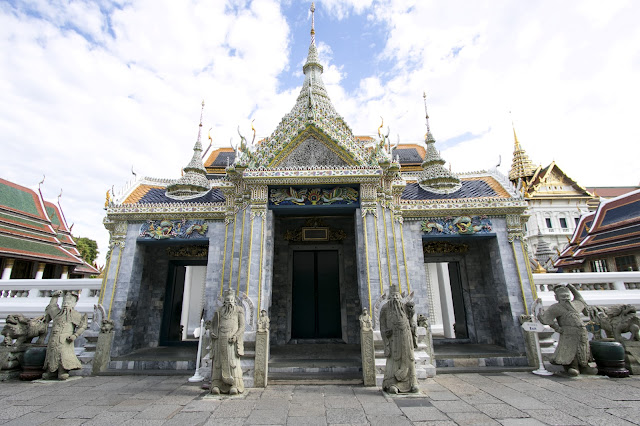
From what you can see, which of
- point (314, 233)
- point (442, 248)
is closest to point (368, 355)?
point (314, 233)

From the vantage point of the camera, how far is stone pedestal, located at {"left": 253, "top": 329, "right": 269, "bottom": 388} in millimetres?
6918

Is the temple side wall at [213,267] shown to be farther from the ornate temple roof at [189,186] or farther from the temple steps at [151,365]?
the ornate temple roof at [189,186]

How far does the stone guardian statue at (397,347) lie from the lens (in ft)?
20.1

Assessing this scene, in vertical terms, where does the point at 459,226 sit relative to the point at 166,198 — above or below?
below

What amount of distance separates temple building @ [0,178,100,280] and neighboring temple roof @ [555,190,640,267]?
32966 mm

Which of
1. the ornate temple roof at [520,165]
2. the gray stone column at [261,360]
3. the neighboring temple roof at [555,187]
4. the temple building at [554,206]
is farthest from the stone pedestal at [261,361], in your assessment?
the ornate temple roof at [520,165]

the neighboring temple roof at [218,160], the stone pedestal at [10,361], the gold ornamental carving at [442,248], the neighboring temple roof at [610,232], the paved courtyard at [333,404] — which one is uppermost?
the neighboring temple roof at [218,160]

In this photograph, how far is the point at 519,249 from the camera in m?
10.0

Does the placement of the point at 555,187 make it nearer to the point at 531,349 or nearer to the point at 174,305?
the point at 531,349

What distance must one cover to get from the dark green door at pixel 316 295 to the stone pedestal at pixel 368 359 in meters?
4.42

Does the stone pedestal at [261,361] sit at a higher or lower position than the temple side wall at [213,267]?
lower

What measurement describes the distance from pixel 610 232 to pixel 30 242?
3499 cm

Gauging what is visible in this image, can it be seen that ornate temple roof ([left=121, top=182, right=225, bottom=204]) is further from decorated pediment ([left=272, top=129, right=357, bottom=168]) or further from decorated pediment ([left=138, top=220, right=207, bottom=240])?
decorated pediment ([left=272, top=129, right=357, bottom=168])

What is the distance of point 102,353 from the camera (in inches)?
340
